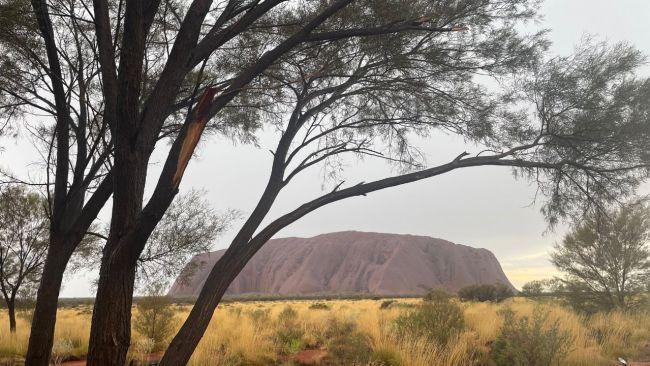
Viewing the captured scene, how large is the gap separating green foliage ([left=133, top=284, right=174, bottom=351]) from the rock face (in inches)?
2477

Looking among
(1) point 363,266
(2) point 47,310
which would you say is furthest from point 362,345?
(1) point 363,266

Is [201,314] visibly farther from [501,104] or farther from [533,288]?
[533,288]

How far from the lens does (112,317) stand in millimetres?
3262

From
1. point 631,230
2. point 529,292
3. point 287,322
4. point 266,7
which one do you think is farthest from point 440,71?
point 529,292

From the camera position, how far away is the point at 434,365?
6.01 metres

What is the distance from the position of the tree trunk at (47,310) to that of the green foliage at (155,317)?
175 inches

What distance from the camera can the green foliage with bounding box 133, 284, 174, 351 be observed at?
10.1 metres

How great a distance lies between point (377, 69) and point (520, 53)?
213cm

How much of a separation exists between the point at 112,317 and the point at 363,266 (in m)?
80.4

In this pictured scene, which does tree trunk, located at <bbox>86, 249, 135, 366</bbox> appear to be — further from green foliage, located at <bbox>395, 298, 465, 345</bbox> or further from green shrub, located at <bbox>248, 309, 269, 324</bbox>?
green shrub, located at <bbox>248, 309, 269, 324</bbox>

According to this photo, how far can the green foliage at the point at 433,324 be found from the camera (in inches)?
317

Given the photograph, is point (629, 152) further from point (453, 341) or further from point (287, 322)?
point (287, 322)

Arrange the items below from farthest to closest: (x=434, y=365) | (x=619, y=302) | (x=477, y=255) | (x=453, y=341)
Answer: (x=477, y=255) < (x=619, y=302) < (x=453, y=341) < (x=434, y=365)

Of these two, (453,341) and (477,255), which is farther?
(477,255)
